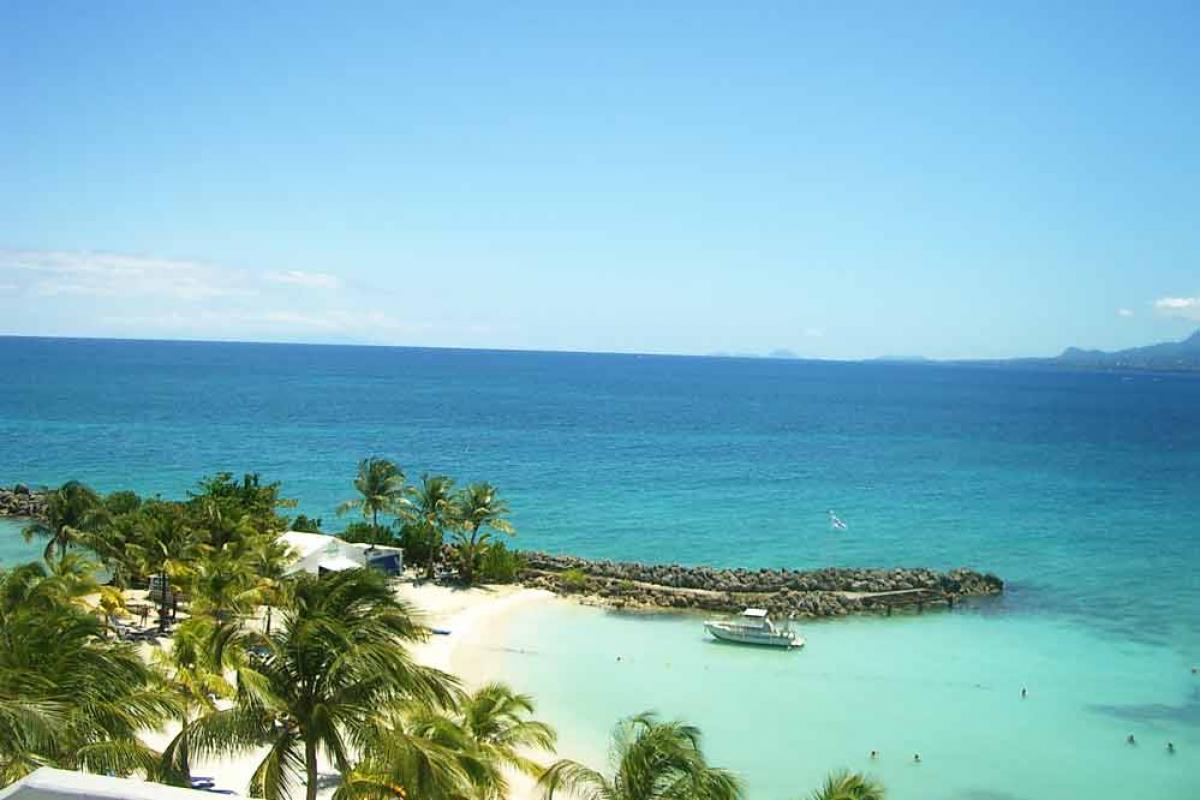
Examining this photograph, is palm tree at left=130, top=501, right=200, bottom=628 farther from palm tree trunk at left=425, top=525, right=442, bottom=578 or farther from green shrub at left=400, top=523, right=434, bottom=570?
green shrub at left=400, top=523, right=434, bottom=570

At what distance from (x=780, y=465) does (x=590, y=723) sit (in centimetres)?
5594

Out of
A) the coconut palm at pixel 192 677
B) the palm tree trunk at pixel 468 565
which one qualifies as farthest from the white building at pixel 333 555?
the coconut palm at pixel 192 677

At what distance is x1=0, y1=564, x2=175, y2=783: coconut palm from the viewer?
400 inches

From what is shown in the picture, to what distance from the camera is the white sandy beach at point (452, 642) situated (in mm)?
18688

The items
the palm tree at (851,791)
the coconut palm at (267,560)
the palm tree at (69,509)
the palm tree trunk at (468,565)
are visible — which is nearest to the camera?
the palm tree at (851,791)

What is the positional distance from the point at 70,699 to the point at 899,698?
72.2ft

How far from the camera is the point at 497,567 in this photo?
38.0 m

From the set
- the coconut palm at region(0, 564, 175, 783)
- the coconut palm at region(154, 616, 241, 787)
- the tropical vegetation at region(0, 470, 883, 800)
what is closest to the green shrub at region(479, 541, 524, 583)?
the coconut palm at region(154, 616, 241, 787)

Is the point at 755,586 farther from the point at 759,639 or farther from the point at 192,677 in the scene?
the point at 192,677

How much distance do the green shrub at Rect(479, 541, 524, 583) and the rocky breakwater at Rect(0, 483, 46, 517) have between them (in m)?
25.7

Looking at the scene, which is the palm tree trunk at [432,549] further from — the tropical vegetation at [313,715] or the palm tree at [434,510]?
the tropical vegetation at [313,715]

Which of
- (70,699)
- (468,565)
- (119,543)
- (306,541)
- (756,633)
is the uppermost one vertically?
(70,699)

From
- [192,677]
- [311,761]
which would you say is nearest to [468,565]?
[192,677]

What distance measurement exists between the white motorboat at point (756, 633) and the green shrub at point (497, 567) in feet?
31.3
